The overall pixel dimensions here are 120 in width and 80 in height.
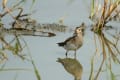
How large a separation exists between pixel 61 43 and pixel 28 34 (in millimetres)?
799

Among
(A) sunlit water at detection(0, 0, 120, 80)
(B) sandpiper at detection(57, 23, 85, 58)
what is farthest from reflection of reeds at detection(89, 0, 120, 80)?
(B) sandpiper at detection(57, 23, 85, 58)

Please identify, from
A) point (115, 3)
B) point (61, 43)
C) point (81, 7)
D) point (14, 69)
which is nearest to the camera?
point (14, 69)

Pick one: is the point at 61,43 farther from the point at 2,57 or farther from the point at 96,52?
the point at 2,57

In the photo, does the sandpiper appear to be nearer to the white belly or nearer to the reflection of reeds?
the white belly

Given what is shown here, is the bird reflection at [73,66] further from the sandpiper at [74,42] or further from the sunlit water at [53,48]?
the sandpiper at [74,42]

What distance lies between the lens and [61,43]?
21.9 ft

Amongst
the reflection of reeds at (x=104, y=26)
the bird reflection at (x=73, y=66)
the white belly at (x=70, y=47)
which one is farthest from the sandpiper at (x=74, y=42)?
the bird reflection at (x=73, y=66)

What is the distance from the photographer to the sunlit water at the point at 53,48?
18.1ft

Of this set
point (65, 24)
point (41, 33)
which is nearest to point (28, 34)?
point (41, 33)

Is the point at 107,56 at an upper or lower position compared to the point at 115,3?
lower

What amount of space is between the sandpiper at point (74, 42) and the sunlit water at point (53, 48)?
0.07 metres

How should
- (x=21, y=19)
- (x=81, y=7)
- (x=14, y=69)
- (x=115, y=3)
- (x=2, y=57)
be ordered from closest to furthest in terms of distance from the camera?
(x=14, y=69)
(x=2, y=57)
(x=115, y=3)
(x=21, y=19)
(x=81, y=7)

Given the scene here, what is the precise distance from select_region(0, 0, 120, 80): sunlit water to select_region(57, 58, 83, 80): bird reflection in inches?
1.8

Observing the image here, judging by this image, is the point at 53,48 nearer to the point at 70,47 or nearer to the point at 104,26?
the point at 70,47
